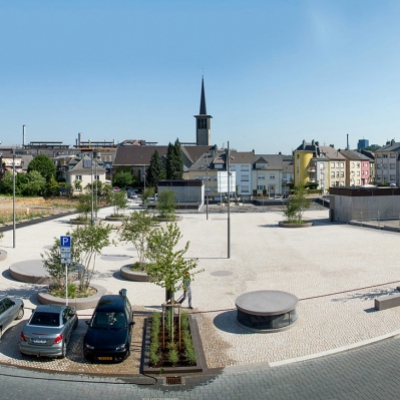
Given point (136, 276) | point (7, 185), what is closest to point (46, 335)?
point (136, 276)

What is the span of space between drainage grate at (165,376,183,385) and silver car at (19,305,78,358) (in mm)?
2859

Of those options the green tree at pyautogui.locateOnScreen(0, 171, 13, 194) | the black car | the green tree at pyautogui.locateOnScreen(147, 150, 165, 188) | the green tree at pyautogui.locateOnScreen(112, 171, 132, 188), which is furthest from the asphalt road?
the green tree at pyautogui.locateOnScreen(112, 171, 132, 188)

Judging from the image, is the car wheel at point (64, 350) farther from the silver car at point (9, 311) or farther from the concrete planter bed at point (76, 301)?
the concrete planter bed at point (76, 301)

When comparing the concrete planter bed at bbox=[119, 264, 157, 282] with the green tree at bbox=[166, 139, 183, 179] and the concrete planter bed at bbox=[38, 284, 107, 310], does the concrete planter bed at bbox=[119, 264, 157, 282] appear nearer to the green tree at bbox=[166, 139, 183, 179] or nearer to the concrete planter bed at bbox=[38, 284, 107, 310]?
the concrete planter bed at bbox=[38, 284, 107, 310]

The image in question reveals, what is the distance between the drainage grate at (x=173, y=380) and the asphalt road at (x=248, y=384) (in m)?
0.16

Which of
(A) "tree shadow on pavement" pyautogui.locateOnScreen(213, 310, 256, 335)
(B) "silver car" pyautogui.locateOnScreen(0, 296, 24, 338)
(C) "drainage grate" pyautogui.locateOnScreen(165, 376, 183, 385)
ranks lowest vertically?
(C) "drainage grate" pyautogui.locateOnScreen(165, 376, 183, 385)

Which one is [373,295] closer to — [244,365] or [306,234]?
[244,365]

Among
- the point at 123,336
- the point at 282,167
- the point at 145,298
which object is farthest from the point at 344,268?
the point at 282,167

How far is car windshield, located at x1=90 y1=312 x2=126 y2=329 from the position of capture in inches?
484

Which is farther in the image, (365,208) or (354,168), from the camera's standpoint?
(354,168)

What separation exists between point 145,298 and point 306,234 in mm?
19011

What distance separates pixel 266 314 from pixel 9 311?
7.55 metres

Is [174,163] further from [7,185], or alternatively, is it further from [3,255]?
[3,255]

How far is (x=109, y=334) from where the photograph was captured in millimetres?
11945
